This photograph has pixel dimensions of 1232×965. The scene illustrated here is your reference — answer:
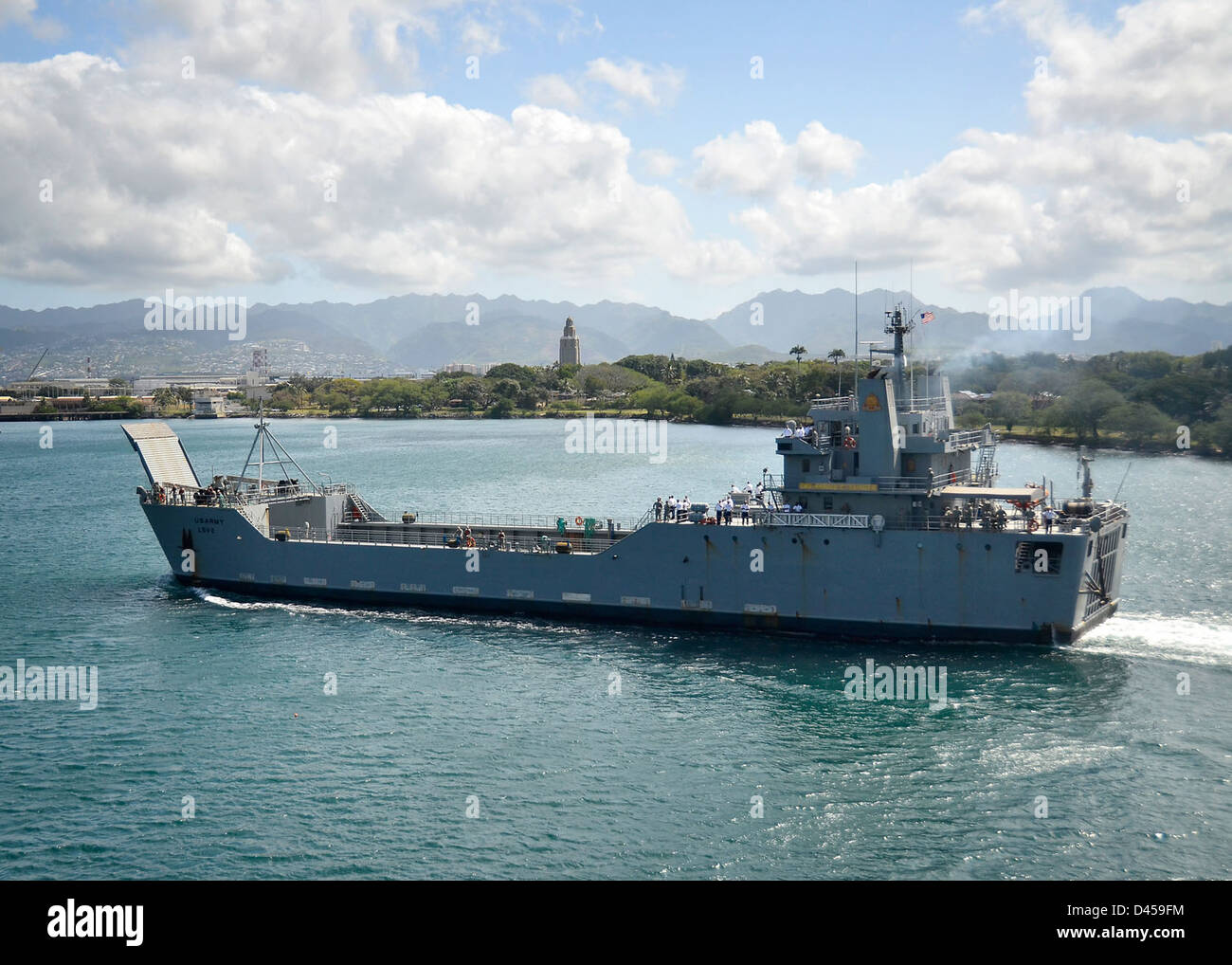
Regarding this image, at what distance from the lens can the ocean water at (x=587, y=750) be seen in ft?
62.6

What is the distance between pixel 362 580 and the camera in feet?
125

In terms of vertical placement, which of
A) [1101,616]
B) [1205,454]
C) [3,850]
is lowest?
[3,850]

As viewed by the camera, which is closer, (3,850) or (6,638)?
(3,850)

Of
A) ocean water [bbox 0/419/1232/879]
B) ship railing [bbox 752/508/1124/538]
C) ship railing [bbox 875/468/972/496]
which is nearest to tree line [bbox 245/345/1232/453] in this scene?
ship railing [bbox 875/468/972/496]

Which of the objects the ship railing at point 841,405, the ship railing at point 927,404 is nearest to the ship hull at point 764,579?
the ship railing at point 841,405

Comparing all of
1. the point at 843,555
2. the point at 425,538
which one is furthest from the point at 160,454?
the point at 843,555

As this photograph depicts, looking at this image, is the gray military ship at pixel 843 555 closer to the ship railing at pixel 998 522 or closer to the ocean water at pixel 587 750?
the ship railing at pixel 998 522

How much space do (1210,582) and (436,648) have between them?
28951 mm

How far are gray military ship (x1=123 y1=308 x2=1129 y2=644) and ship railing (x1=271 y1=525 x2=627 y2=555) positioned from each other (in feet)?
0.73

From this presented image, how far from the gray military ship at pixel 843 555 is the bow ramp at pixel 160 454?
765cm

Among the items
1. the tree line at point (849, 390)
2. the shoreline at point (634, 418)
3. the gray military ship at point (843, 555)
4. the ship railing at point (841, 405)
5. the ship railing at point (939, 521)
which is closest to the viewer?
the ship railing at point (939, 521)

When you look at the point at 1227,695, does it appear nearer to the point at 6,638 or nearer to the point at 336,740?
the point at 336,740
